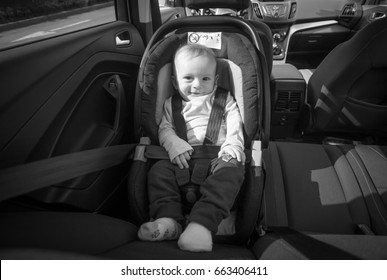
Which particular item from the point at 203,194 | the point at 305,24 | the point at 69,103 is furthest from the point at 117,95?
the point at 305,24

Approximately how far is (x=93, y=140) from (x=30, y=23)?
30.4 inches

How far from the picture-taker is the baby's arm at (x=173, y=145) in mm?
1562

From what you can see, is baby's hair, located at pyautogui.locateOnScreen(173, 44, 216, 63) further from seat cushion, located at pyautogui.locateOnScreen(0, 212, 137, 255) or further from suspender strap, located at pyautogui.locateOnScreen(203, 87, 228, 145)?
seat cushion, located at pyautogui.locateOnScreen(0, 212, 137, 255)

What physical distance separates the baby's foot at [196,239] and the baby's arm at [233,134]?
426 millimetres

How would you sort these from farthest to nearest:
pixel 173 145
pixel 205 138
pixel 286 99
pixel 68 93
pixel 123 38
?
pixel 286 99
pixel 123 38
pixel 205 138
pixel 173 145
pixel 68 93

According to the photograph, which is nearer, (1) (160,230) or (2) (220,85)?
(1) (160,230)

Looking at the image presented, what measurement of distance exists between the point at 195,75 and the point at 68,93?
679 millimetres

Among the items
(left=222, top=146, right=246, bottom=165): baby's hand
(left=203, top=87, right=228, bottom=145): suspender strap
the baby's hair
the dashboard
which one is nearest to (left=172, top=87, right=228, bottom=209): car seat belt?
(left=203, top=87, right=228, bottom=145): suspender strap

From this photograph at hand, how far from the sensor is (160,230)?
128cm

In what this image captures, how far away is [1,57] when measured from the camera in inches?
48.9

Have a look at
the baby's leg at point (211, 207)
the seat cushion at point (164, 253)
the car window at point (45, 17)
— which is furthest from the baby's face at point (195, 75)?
the seat cushion at point (164, 253)

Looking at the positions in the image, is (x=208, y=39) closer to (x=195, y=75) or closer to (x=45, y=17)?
(x=195, y=75)

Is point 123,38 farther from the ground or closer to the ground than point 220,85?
farther from the ground
